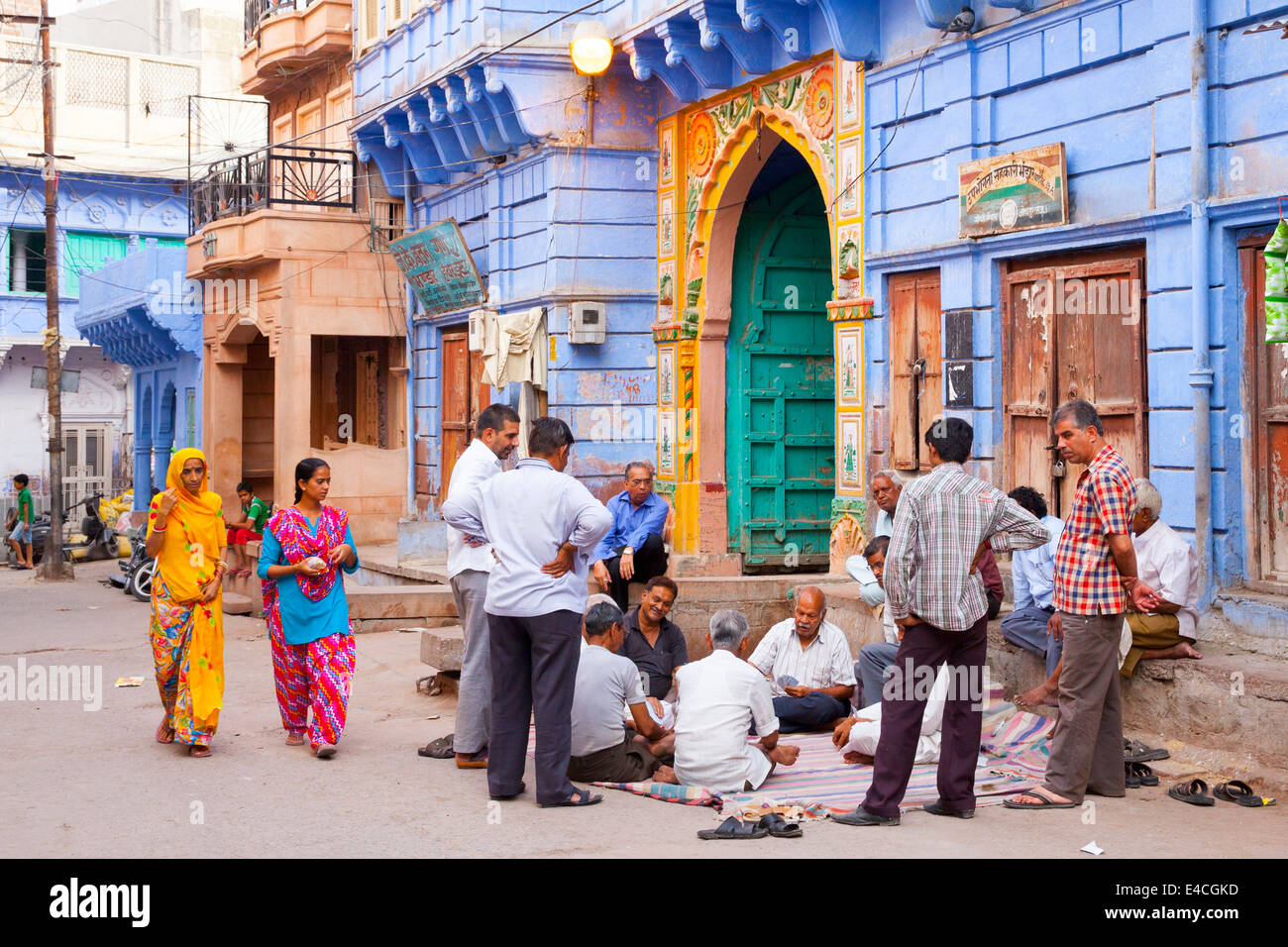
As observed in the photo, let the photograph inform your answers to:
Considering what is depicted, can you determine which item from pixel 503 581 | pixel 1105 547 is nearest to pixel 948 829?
pixel 1105 547

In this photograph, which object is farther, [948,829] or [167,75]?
[167,75]

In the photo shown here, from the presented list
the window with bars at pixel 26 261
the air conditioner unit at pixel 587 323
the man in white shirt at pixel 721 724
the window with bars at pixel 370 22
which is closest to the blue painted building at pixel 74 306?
the window with bars at pixel 26 261

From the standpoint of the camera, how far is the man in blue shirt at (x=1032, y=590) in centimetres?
781

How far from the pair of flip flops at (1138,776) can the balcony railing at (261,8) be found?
16101 millimetres

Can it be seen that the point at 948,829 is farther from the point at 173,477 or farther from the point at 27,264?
the point at 27,264

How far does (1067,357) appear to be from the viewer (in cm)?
851

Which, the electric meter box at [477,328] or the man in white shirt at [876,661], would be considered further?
the electric meter box at [477,328]

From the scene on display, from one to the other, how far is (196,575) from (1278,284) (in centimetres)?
567

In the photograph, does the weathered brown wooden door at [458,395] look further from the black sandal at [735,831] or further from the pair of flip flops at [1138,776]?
the black sandal at [735,831]

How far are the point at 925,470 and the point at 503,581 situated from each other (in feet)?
14.0

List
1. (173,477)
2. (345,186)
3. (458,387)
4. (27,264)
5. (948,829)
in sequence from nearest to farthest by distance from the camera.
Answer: (948,829), (173,477), (458,387), (345,186), (27,264)

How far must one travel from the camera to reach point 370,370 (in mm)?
19859

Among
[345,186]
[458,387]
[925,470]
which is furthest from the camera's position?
[345,186]

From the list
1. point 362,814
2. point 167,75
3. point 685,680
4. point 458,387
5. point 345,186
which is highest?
point 167,75
